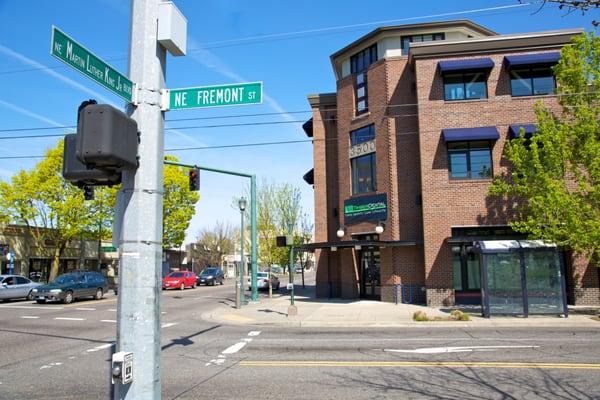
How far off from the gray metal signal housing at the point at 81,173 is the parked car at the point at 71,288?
75.8 ft

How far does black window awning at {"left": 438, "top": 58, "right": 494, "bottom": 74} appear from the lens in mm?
21609

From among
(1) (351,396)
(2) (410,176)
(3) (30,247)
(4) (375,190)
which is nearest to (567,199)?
(2) (410,176)

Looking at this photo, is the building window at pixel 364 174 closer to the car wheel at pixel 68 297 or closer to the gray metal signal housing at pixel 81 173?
the car wheel at pixel 68 297

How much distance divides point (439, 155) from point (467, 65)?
13.4 feet

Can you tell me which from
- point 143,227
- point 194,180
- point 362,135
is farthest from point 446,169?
point 143,227

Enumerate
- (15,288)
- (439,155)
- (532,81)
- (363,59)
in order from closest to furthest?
(439,155)
(532,81)
(15,288)
(363,59)

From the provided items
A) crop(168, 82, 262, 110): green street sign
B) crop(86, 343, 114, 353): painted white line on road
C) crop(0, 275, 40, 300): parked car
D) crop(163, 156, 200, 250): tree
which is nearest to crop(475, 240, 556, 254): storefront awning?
crop(86, 343, 114, 353): painted white line on road

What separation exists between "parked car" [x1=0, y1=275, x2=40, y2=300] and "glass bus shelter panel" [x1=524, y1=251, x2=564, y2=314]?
22.8 m

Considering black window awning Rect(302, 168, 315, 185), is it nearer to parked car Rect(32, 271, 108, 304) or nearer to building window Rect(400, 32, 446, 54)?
building window Rect(400, 32, 446, 54)

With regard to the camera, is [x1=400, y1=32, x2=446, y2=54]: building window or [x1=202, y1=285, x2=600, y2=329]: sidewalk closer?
[x1=202, y1=285, x2=600, y2=329]: sidewalk

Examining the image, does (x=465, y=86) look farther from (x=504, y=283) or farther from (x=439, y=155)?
(x=504, y=283)

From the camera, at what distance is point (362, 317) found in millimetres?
17719

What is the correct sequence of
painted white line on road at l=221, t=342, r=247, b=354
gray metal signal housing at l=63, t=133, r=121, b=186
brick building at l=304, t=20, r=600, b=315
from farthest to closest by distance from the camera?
brick building at l=304, t=20, r=600, b=315
painted white line on road at l=221, t=342, r=247, b=354
gray metal signal housing at l=63, t=133, r=121, b=186

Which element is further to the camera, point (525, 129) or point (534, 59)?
point (534, 59)
